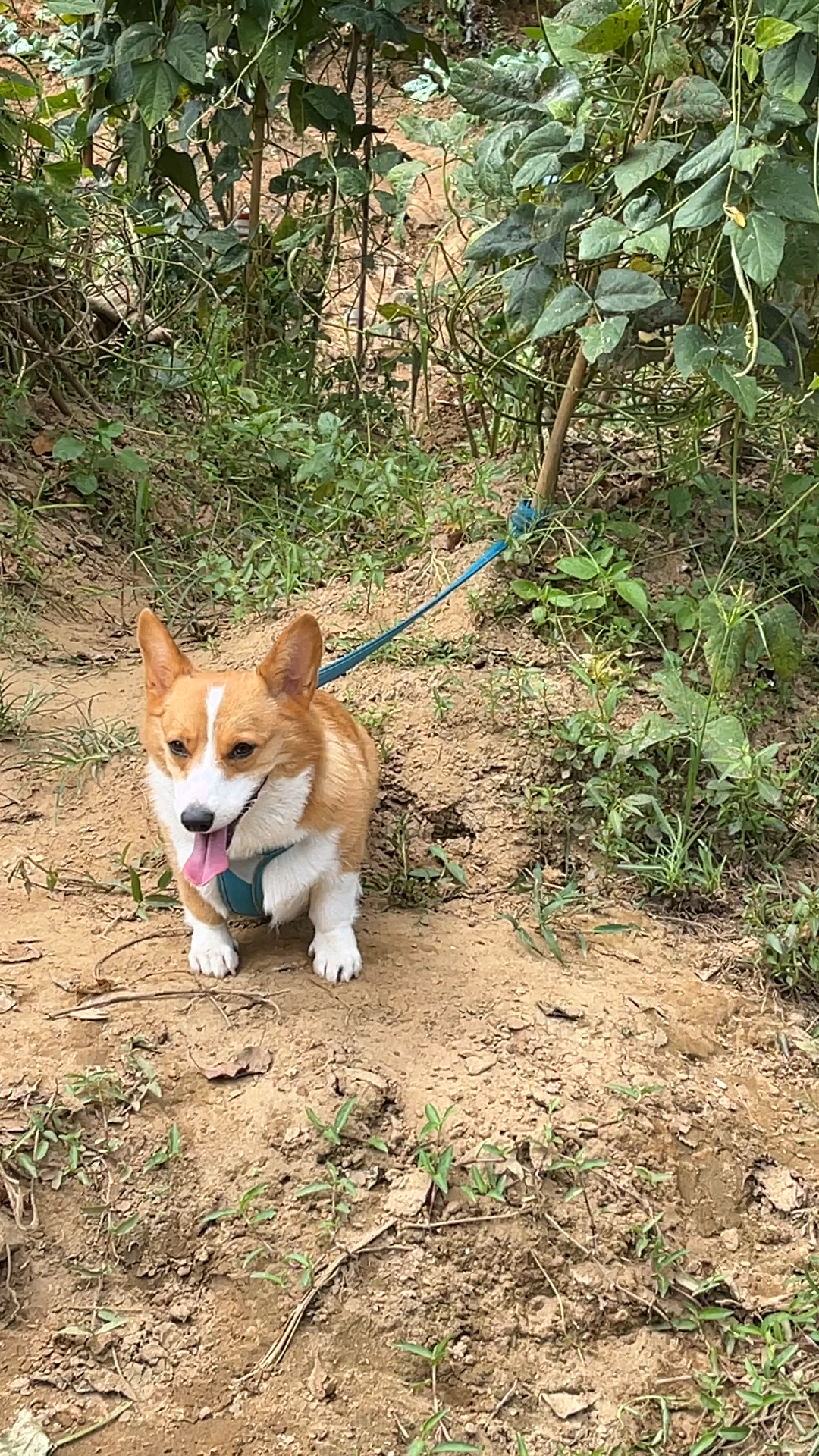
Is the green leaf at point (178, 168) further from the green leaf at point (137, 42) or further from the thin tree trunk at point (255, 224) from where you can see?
the green leaf at point (137, 42)

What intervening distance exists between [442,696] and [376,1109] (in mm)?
1439

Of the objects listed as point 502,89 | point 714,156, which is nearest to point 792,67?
point 714,156

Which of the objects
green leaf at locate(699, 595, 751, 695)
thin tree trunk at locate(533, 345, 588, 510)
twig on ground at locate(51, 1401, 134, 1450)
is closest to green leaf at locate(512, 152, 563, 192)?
thin tree trunk at locate(533, 345, 588, 510)

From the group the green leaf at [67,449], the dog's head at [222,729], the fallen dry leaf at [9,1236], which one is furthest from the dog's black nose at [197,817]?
the green leaf at [67,449]

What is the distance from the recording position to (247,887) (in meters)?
2.54

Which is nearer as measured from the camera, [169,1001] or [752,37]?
[169,1001]

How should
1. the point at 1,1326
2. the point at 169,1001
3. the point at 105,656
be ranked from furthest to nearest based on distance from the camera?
the point at 105,656
the point at 169,1001
the point at 1,1326

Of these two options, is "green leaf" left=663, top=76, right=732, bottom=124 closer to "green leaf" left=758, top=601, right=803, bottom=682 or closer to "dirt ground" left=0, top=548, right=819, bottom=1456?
"green leaf" left=758, top=601, right=803, bottom=682

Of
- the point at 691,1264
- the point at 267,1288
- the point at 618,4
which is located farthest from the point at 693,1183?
the point at 618,4

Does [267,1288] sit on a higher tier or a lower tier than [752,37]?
lower

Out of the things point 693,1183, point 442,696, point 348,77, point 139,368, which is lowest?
point 693,1183

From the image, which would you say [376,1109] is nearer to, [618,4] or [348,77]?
[618,4]

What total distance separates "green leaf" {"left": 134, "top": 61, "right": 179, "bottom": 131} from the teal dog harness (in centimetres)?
297

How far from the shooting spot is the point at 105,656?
13.0 ft
